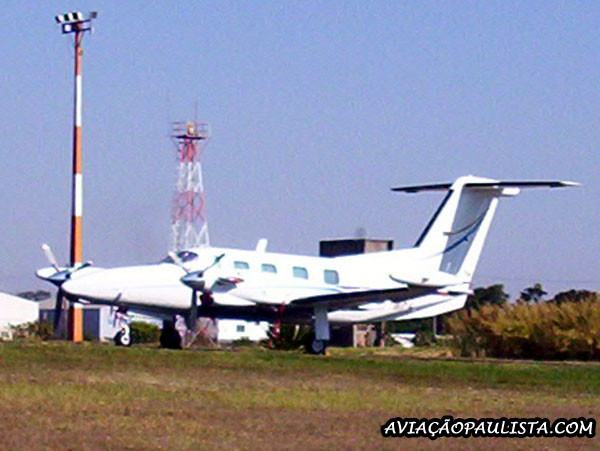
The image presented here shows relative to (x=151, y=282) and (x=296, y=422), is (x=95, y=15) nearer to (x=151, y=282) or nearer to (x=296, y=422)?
(x=151, y=282)

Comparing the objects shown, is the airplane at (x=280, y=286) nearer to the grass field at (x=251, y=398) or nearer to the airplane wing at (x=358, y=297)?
the airplane wing at (x=358, y=297)

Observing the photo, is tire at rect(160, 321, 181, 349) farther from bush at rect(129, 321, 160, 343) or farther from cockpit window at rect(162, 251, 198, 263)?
bush at rect(129, 321, 160, 343)

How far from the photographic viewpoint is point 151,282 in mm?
31797

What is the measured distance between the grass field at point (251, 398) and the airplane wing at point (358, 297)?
5.32 metres

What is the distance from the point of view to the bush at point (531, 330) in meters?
36.0

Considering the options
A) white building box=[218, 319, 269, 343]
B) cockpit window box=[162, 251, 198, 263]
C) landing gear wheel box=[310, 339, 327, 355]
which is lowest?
white building box=[218, 319, 269, 343]

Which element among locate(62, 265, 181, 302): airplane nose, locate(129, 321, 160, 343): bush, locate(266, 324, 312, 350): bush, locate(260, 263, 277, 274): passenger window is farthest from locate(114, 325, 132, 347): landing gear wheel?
locate(129, 321, 160, 343): bush

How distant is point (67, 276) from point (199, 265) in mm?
3505

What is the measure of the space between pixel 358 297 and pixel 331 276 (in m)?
2.19

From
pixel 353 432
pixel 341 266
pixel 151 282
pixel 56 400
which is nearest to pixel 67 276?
pixel 151 282

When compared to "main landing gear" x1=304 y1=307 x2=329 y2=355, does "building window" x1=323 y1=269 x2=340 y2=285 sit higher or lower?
higher

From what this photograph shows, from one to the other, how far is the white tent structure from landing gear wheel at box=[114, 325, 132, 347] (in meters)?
60.1

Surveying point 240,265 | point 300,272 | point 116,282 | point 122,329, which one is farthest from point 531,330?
point 116,282

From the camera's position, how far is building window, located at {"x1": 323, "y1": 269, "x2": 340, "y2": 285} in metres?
34.2
